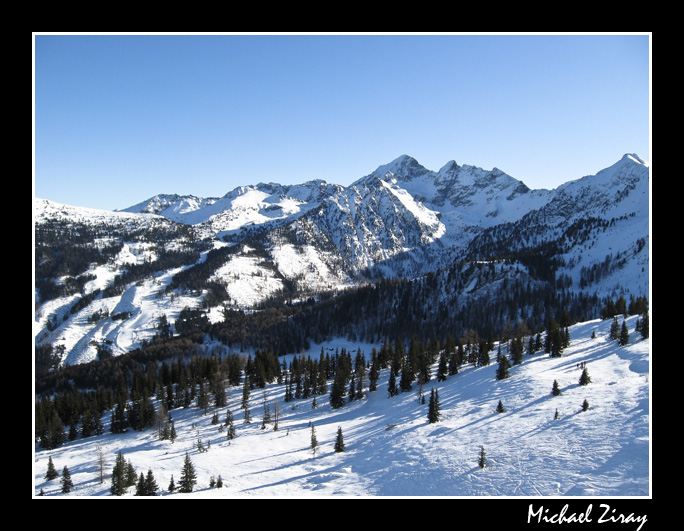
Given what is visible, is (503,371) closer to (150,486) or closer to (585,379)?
(585,379)

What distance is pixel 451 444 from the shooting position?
4875cm

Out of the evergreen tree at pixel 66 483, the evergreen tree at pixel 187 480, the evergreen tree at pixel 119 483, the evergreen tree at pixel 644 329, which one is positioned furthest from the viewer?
the evergreen tree at pixel 644 329

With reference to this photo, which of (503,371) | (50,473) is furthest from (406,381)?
(50,473)

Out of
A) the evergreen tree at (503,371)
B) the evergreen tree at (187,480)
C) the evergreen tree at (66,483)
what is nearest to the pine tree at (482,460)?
the evergreen tree at (187,480)

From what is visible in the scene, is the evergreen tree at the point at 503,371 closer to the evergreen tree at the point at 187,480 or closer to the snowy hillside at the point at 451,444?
the snowy hillside at the point at 451,444

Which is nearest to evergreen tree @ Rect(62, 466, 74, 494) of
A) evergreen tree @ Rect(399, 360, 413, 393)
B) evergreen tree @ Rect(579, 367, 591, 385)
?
evergreen tree @ Rect(399, 360, 413, 393)

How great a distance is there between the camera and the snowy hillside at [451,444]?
3466cm

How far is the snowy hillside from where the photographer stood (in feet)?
114

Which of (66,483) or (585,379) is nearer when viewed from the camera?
(66,483)

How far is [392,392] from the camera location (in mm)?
90875
